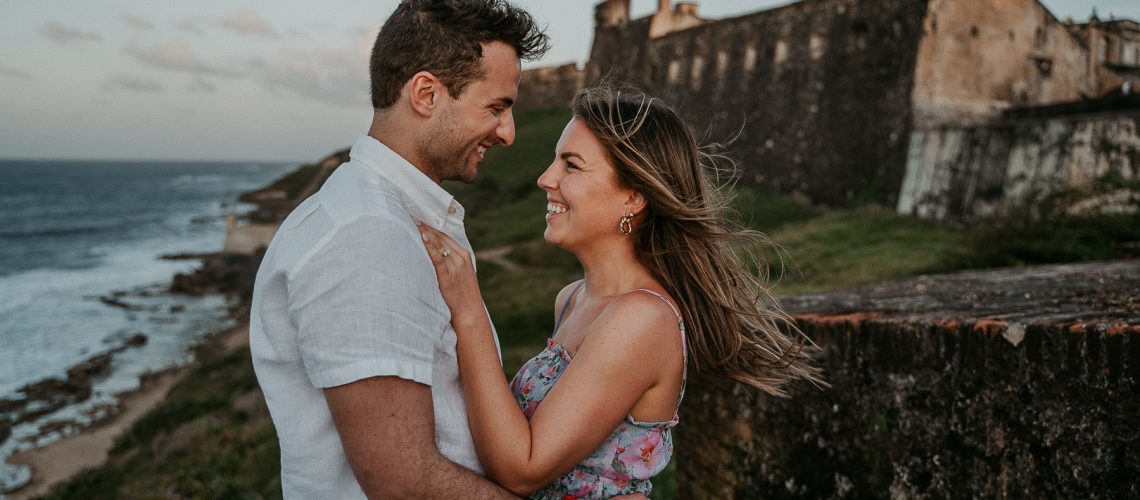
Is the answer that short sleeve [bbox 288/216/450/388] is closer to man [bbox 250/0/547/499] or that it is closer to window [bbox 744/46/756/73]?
man [bbox 250/0/547/499]

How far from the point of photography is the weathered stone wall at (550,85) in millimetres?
51562

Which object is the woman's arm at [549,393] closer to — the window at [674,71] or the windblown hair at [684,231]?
the windblown hair at [684,231]

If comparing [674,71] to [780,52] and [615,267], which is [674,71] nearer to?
[780,52]

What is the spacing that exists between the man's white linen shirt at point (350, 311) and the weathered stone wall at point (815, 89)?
63.9 feet

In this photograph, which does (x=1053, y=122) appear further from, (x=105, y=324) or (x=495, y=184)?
(x=105, y=324)

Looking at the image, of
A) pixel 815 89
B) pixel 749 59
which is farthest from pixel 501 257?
pixel 749 59

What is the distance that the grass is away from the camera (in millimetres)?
9922

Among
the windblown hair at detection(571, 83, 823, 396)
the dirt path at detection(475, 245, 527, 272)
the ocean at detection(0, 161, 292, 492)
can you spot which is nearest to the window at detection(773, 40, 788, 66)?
the dirt path at detection(475, 245, 527, 272)

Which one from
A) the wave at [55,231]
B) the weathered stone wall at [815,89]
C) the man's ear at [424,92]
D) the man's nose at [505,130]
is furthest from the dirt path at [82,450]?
the wave at [55,231]

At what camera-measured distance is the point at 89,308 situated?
33.7m

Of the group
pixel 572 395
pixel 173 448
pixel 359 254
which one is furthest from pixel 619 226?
pixel 173 448

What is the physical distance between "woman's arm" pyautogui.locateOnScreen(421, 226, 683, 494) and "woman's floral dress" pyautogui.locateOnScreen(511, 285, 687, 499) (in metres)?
0.15

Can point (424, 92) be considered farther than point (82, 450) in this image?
No

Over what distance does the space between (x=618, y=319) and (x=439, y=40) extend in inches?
37.8
